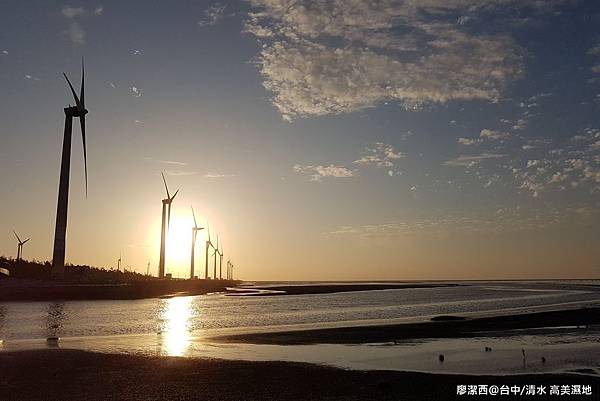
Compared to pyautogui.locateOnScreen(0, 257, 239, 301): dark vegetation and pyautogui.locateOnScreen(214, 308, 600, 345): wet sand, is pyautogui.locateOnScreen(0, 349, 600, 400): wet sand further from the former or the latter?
pyautogui.locateOnScreen(0, 257, 239, 301): dark vegetation

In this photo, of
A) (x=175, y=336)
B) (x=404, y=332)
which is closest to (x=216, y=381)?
(x=175, y=336)

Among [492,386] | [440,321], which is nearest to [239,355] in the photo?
[492,386]

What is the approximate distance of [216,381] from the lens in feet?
61.7

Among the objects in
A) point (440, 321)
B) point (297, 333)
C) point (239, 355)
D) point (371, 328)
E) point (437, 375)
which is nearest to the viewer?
point (437, 375)

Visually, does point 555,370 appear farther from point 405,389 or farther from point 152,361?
point 152,361

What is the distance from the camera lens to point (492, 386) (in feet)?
58.4

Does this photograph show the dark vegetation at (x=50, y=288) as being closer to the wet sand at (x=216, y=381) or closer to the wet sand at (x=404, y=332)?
the wet sand at (x=404, y=332)

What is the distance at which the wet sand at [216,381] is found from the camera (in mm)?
16656

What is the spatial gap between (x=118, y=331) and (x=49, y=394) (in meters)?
22.5

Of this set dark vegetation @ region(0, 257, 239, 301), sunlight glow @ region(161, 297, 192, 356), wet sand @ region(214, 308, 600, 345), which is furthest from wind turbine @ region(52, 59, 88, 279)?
wet sand @ region(214, 308, 600, 345)

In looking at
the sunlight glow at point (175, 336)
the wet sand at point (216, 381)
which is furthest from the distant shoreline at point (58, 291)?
the wet sand at point (216, 381)

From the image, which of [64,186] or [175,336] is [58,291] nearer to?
[64,186]

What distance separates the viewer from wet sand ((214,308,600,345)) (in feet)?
107

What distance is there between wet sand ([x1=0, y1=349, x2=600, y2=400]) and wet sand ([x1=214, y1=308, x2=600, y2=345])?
33.2 feet
